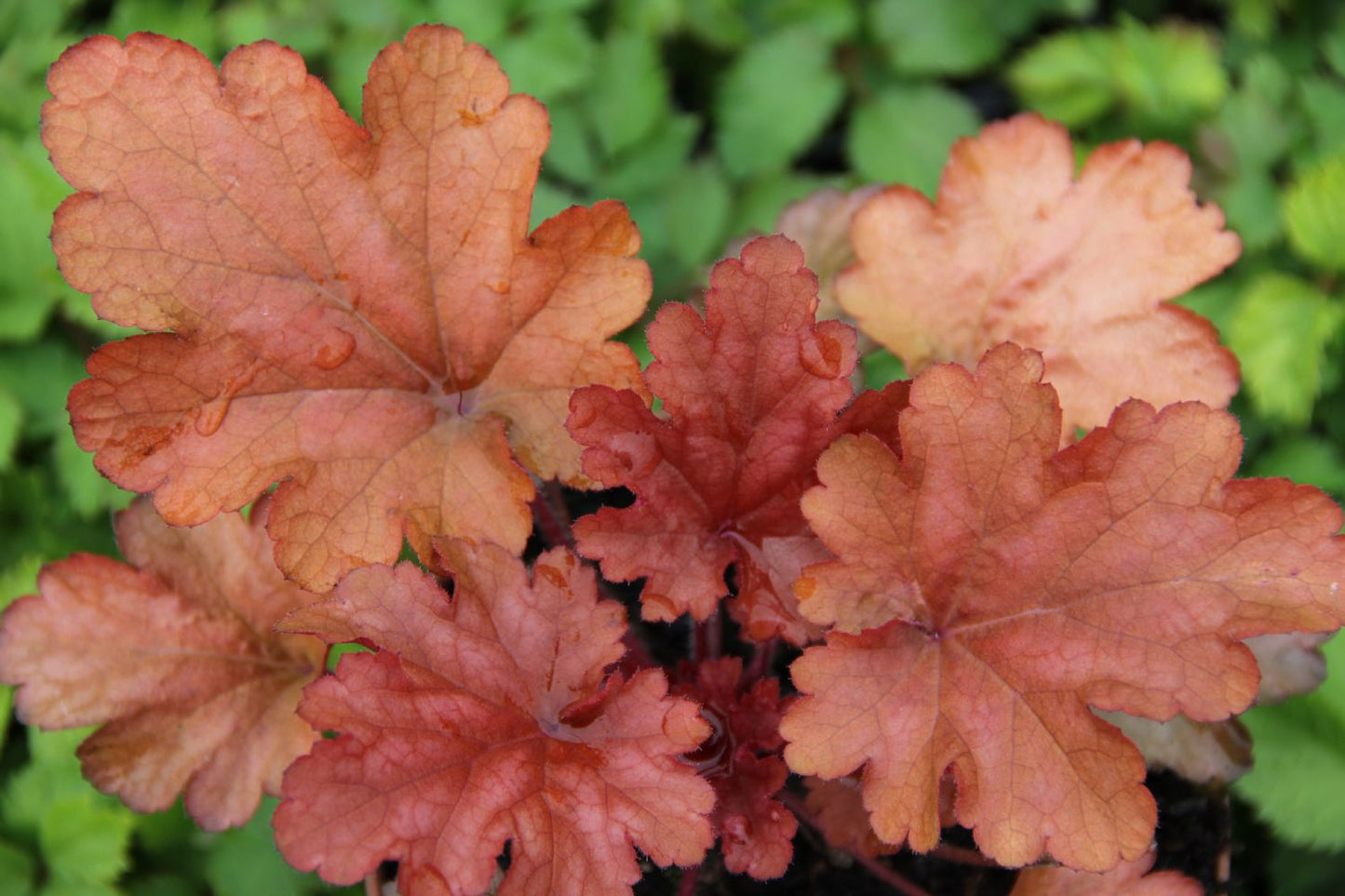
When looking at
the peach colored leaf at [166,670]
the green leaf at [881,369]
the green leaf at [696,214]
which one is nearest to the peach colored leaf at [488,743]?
the peach colored leaf at [166,670]

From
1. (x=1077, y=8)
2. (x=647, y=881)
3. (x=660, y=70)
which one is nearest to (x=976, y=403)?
(x=647, y=881)

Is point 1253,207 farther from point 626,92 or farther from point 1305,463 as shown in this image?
point 626,92

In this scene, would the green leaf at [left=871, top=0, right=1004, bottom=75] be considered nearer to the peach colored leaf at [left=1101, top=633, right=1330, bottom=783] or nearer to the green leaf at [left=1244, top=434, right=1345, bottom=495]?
the green leaf at [left=1244, top=434, right=1345, bottom=495]

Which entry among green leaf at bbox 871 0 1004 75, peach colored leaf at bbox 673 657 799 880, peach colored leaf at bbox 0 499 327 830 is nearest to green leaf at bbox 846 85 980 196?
green leaf at bbox 871 0 1004 75

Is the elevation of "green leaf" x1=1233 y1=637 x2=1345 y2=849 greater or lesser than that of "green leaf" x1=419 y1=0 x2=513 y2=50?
lesser

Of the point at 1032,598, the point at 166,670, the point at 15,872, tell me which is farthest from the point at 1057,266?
the point at 15,872

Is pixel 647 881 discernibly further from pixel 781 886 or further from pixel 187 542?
pixel 187 542
